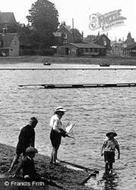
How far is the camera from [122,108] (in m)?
41.0

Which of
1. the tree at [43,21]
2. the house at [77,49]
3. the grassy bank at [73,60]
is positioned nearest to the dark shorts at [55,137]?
the grassy bank at [73,60]

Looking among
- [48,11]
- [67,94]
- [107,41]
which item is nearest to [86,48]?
[48,11]

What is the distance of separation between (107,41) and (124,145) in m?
154

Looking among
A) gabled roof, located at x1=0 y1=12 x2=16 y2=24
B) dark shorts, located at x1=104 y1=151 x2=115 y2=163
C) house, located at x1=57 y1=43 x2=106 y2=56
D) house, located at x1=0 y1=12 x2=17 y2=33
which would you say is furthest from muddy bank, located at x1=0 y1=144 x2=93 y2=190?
gabled roof, located at x1=0 y1=12 x2=16 y2=24

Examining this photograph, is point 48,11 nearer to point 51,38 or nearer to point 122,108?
point 51,38

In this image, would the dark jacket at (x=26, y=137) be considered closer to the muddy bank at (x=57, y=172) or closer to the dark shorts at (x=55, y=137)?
the muddy bank at (x=57, y=172)

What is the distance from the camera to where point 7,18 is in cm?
14525

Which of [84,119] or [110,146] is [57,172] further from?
[84,119]

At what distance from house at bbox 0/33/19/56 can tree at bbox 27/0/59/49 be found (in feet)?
20.2

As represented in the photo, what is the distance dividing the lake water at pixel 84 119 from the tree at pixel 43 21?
66.1 m

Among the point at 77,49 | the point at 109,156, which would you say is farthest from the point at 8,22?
the point at 109,156

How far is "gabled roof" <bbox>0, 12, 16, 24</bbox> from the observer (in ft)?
470

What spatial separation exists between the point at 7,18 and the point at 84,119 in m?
118

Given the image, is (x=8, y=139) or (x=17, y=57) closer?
(x=8, y=139)
